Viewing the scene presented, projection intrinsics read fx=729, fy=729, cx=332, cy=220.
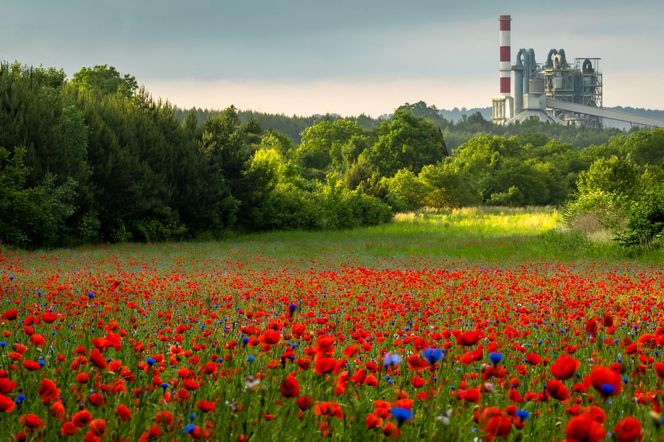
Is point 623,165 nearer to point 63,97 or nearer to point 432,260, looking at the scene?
point 432,260

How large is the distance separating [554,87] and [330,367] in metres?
193

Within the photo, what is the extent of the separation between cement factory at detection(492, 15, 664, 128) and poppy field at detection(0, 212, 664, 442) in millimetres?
177192

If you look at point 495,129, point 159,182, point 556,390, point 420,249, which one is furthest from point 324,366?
point 495,129

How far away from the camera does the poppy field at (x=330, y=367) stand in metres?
2.82

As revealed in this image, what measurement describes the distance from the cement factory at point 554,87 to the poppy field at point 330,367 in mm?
177192

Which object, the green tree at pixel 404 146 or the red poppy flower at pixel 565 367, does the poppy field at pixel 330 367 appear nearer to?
the red poppy flower at pixel 565 367

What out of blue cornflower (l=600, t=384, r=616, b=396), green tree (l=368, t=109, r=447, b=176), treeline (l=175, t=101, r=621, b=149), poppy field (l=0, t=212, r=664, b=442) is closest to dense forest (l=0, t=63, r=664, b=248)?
green tree (l=368, t=109, r=447, b=176)

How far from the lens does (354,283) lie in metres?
13.5

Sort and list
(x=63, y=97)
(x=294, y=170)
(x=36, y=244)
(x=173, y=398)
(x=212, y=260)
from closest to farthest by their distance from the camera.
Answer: (x=173, y=398) → (x=212, y=260) → (x=36, y=244) → (x=63, y=97) → (x=294, y=170)

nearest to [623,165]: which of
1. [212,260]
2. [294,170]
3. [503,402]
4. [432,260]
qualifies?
[294,170]

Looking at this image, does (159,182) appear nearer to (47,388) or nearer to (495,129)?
(47,388)

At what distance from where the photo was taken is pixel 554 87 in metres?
184

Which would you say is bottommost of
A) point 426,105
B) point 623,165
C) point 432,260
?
point 432,260

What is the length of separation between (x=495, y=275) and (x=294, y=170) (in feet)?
144
